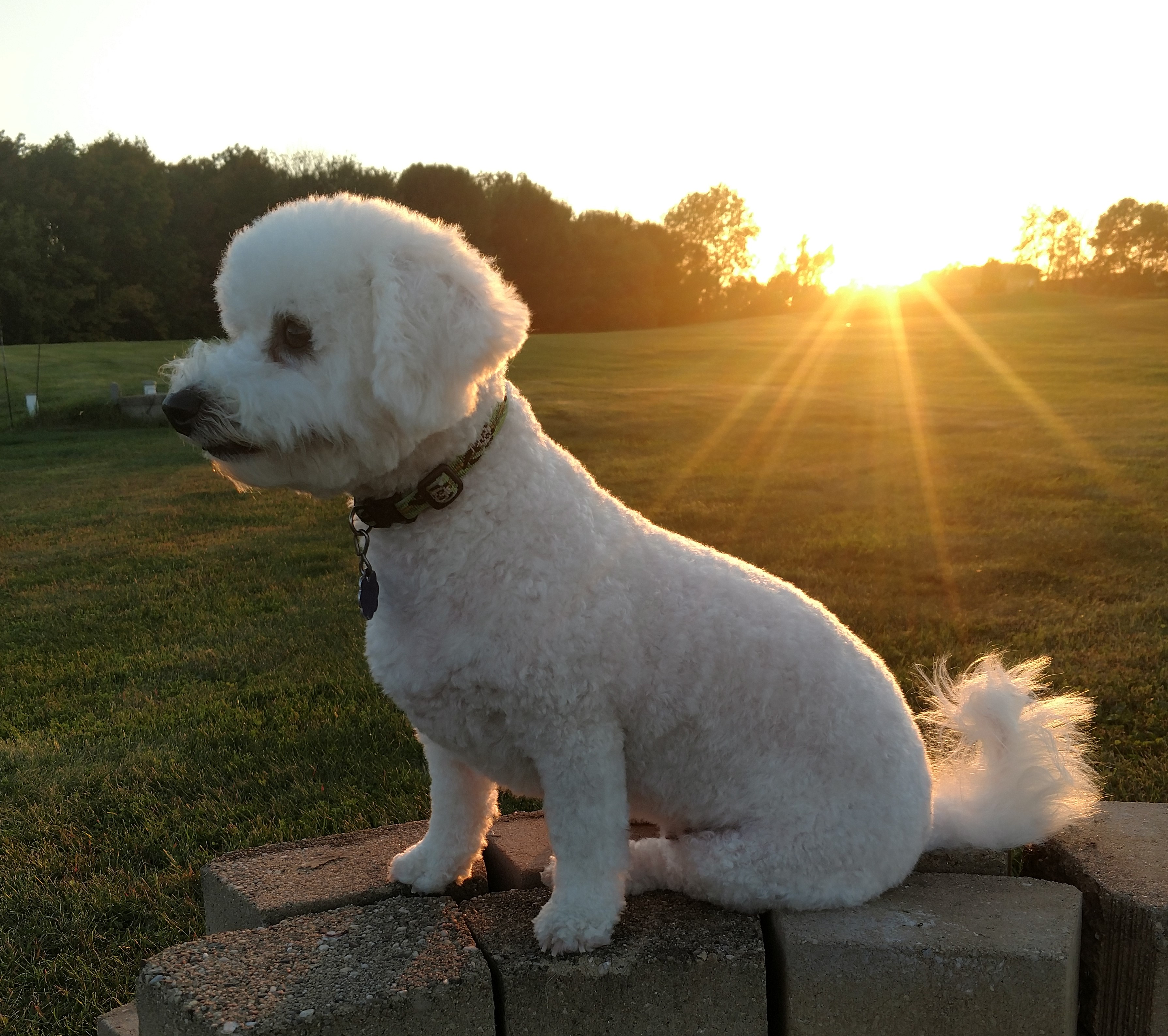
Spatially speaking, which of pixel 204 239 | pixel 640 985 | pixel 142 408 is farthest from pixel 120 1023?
pixel 204 239

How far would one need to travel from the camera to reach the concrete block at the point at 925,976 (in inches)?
82.0

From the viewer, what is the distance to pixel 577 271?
5597 cm

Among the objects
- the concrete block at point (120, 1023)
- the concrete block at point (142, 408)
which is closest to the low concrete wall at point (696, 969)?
the concrete block at point (120, 1023)

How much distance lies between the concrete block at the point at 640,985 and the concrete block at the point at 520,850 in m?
0.40

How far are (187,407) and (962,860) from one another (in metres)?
2.30

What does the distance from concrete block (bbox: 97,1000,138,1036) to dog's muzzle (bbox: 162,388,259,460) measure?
1.50 metres

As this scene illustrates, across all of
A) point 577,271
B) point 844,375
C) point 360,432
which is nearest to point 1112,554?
point 360,432

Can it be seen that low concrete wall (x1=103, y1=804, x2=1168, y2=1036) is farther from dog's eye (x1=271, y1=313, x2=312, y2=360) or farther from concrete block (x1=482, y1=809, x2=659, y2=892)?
dog's eye (x1=271, y1=313, x2=312, y2=360)

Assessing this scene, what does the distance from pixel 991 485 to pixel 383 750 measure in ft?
26.6

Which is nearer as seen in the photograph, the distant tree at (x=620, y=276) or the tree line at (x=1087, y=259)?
the distant tree at (x=620, y=276)

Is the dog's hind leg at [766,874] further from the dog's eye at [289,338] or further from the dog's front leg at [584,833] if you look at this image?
the dog's eye at [289,338]

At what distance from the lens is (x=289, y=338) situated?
2.02 m

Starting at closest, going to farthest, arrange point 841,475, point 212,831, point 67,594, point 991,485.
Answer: point 212,831 → point 67,594 → point 991,485 → point 841,475

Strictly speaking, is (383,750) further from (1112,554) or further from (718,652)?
(1112,554)
